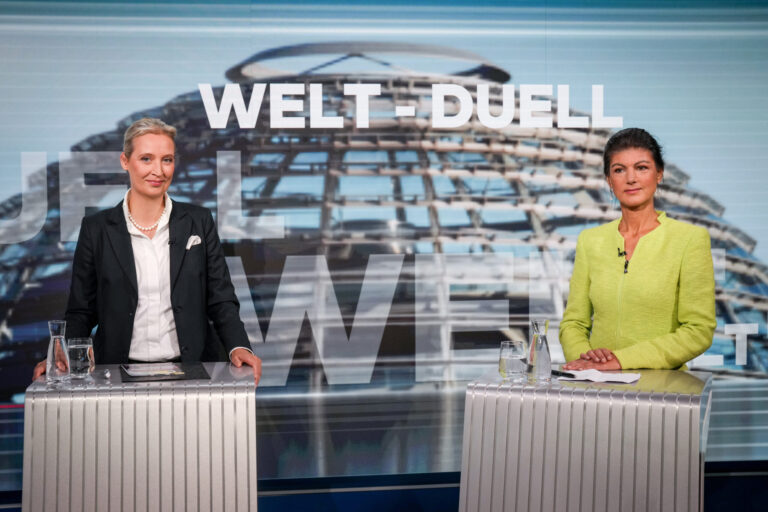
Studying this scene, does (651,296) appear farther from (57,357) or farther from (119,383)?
(57,357)

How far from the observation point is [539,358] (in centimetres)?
249

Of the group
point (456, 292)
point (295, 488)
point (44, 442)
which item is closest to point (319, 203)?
point (456, 292)

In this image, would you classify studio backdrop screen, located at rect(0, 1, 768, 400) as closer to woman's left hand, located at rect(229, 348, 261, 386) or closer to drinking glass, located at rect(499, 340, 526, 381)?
woman's left hand, located at rect(229, 348, 261, 386)

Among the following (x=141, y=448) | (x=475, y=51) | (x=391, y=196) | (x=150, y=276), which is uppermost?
(x=475, y=51)

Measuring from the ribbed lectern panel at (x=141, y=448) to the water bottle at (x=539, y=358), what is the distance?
842mm

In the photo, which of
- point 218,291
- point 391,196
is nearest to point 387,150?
point 391,196

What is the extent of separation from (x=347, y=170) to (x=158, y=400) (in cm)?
215

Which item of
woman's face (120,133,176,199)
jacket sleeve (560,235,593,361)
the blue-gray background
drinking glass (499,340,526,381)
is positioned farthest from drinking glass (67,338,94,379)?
the blue-gray background

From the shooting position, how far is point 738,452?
4.28m

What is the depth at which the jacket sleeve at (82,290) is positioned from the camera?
303 centimetres

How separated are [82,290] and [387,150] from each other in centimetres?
180

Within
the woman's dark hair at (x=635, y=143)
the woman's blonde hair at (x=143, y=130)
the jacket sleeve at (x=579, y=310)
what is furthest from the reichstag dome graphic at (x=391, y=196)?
the woman's dark hair at (x=635, y=143)

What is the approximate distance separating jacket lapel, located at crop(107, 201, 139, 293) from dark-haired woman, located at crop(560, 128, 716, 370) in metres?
1.54

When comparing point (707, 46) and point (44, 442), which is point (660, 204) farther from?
point (44, 442)
